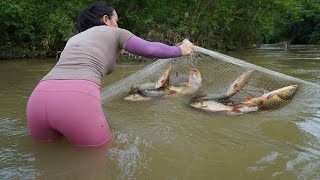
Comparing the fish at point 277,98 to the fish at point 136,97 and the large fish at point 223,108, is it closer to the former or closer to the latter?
the large fish at point 223,108

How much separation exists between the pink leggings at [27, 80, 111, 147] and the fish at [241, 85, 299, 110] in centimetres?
249

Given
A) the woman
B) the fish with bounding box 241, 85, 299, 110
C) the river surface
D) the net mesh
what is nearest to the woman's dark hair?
the woman

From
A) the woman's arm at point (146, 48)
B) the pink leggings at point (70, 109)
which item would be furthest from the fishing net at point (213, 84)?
the pink leggings at point (70, 109)

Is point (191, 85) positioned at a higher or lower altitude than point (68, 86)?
lower

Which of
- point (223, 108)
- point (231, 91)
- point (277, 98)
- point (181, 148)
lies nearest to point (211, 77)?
point (231, 91)

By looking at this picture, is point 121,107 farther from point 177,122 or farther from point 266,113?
point 266,113

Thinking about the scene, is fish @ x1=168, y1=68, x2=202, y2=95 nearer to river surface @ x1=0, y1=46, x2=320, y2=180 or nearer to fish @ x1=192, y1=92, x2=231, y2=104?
fish @ x1=192, y1=92, x2=231, y2=104

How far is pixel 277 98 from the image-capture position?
4.73m

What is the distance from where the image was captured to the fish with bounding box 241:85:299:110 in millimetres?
4719

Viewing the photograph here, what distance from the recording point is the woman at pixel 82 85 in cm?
285

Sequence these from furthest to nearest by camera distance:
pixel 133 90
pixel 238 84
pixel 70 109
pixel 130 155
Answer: pixel 133 90 < pixel 238 84 < pixel 130 155 < pixel 70 109

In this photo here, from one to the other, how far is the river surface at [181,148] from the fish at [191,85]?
0.52 metres

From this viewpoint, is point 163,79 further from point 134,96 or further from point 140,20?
point 140,20

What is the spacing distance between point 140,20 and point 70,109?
49.6 ft
